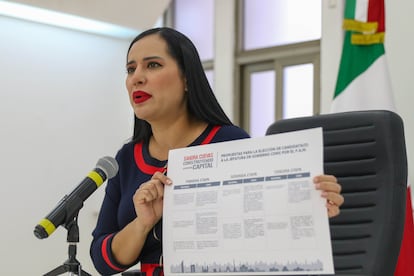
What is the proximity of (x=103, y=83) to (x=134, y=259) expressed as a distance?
4272 mm

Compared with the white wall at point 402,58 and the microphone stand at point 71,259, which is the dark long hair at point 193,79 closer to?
the microphone stand at point 71,259

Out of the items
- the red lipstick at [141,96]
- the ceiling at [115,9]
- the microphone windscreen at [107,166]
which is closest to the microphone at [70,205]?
the microphone windscreen at [107,166]

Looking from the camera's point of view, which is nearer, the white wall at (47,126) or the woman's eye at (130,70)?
the woman's eye at (130,70)

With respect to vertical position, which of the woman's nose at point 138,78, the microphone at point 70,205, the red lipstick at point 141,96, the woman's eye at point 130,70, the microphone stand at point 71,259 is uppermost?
the woman's eye at point 130,70

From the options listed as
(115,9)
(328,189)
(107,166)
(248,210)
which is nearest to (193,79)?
(107,166)

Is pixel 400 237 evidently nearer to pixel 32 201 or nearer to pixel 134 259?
pixel 134 259

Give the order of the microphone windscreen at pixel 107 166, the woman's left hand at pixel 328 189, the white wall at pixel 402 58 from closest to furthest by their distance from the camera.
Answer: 1. the woman's left hand at pixel 328 189
2. the microphone windscreen at pixel 107 166
3. the white wall at pixel 402 58

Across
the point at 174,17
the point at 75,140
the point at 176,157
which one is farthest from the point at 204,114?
the point at 174,17

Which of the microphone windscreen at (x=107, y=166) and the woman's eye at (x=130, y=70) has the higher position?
the woman's eye at (x=130, y=70)

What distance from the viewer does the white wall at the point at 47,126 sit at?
514 centimetres

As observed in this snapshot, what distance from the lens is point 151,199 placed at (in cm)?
161

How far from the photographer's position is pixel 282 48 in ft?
17.1

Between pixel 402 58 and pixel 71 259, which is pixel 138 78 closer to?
pixel 71 259

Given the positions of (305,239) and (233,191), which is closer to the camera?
(305,239)
